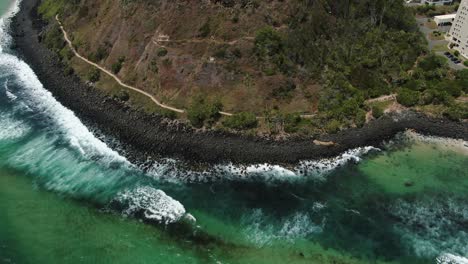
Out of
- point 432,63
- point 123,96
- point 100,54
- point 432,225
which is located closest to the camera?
point 432,225

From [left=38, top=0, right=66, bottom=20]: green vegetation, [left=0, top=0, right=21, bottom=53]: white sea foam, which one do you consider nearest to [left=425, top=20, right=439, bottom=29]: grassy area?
[left=38, top=0, right=66, bottom=20]: green vegetation

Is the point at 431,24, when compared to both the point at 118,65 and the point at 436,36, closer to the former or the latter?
the point at 436,36

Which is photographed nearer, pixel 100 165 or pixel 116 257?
pixel 116 257

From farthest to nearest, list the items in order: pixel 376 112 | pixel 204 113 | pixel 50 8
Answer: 1. pixel 50 8
2. pixel 376 112
3. pixel 204 113

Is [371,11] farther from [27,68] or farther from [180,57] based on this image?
[27,68]

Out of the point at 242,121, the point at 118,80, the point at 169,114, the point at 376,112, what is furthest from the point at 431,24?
the point at 118,80

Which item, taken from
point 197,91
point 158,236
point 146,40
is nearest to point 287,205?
point 158,236

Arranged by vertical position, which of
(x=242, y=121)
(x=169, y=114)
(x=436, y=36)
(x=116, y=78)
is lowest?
(x=169, y=114)
